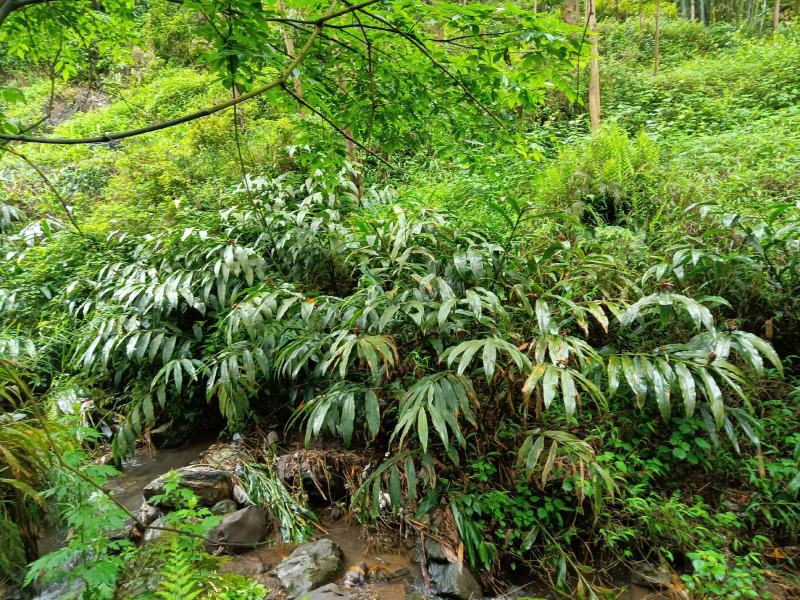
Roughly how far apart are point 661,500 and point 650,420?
390mm

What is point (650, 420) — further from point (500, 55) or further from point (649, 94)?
point (649, 94)

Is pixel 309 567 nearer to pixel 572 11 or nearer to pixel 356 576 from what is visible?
pixel 356 576

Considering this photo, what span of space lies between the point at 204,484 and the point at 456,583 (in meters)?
1.55

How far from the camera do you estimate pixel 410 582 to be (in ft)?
7.39

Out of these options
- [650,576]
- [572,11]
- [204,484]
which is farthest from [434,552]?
[572,11]

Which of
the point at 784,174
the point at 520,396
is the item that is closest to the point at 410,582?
the point at 520,396

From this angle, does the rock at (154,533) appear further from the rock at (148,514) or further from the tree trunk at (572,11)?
the tree trunk at (572,11)

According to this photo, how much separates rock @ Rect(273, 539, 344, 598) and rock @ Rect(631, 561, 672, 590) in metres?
1.38

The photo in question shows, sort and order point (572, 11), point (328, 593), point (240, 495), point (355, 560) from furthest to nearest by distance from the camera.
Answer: point (572, 11), point (240, 495), point (355, 560), point (328, 593)

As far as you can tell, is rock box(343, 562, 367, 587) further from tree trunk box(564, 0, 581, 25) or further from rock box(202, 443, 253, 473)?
tree trunk box(564, 0, 581, 25)

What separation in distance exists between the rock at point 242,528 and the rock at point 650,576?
1.85 metres

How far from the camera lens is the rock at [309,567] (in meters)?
2.23

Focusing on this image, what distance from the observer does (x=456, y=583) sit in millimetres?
2121

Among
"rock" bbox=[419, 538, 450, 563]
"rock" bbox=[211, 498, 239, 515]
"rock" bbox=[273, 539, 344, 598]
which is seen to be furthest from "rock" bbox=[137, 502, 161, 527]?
"rock" bbox=[419, 538, 450, 563]
